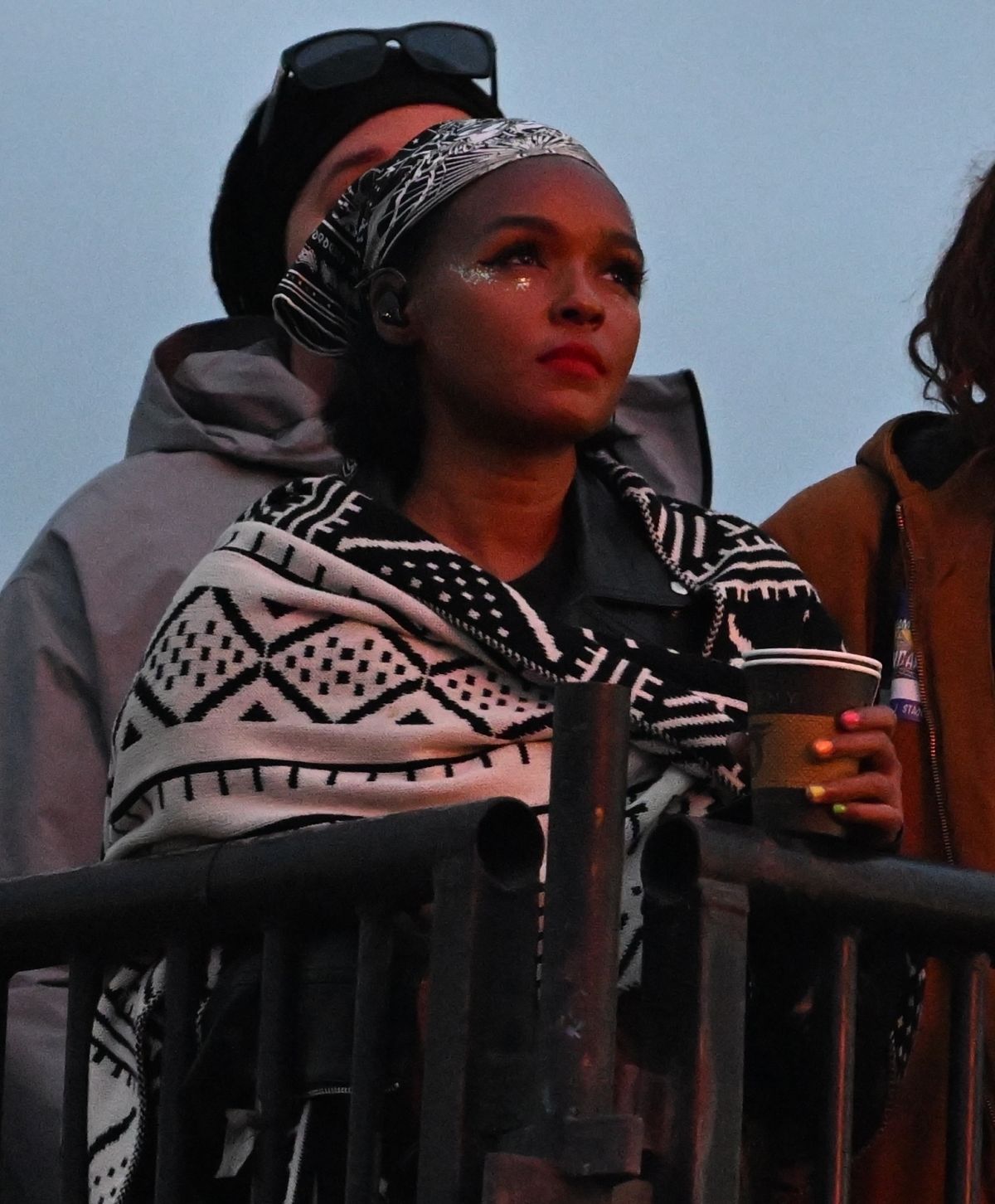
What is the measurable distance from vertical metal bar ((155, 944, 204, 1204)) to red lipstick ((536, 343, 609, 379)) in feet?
3.15

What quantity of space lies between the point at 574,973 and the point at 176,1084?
→ 517mm

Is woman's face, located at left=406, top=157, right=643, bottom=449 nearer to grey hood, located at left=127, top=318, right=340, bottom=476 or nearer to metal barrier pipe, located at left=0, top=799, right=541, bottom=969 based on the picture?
grey hood, located at left=127, top=318, right=340, bottom=476

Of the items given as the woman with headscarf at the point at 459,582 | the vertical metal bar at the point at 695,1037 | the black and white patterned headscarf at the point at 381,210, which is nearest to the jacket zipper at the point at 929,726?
the woman with headscarf at the point at 459,582

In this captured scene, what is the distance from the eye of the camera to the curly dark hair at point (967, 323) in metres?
3.19

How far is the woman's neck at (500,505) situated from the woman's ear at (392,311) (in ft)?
0.68

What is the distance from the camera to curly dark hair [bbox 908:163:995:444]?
3.19 m

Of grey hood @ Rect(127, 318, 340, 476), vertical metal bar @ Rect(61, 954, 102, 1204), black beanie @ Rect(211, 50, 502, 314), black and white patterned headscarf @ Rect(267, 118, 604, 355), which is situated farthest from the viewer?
black beanie @ Rect(211, 50, 502, 314)

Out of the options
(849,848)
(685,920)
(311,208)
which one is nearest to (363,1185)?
(685,920)

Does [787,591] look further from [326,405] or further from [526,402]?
[326,405]

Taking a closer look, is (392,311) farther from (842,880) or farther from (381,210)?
(842,880)

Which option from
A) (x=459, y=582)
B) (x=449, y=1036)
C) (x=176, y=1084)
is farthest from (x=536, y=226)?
(x=449, y=1036)

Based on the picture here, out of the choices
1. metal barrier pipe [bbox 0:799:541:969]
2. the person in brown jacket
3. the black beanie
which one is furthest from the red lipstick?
the black beanie

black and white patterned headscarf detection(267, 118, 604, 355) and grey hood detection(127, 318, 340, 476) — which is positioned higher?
black and white patterned headscarf detection(267, 118, 604, 355)

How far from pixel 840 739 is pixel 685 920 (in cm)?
31
